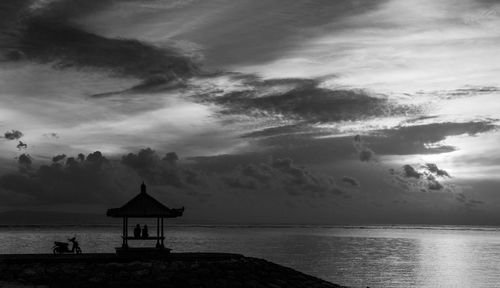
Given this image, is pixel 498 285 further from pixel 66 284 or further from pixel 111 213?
pixel 66 284

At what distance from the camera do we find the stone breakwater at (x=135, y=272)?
109 feet

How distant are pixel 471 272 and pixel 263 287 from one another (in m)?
57.5

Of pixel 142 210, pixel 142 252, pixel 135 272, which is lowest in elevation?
pixel 135 272

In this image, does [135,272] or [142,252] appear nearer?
[135,272]

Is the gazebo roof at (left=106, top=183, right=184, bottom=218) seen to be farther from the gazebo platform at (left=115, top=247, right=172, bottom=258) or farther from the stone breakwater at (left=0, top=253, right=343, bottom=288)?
the stone breakwater at (left=0, top=253, right=343, bottom=288)

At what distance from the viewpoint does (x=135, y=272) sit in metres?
34.7

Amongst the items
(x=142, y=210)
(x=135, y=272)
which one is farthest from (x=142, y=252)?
(x=135, y=272)

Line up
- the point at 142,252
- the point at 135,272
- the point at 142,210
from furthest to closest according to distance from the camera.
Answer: the point at 142,210 → the point at 142,252 → the point at 135,272

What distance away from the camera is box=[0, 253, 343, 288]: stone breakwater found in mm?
33188

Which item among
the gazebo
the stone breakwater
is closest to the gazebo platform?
the gazebo

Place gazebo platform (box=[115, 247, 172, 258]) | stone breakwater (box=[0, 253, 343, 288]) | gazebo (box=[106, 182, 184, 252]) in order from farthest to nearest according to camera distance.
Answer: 1. gazebo (box=[106, 182, 184, 252])
2. gazebo platform (box=[115, 247, 172, 258])
3. stone breakwater (box=[0, 253, 343, 288])

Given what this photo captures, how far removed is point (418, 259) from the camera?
106m

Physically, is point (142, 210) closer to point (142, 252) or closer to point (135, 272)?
point (142, 252)

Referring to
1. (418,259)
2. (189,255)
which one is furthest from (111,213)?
(418,259)
